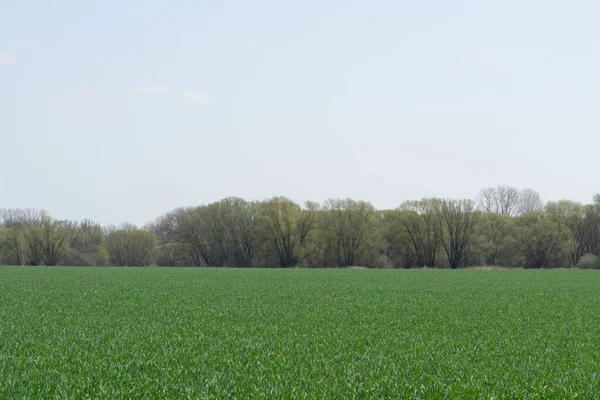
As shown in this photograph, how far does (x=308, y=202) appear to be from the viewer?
99250mm

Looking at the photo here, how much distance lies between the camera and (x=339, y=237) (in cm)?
9631

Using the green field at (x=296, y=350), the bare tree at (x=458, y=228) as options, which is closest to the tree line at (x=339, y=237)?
the bare tree at (x=458, y=228)

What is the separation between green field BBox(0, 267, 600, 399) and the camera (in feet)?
29.3

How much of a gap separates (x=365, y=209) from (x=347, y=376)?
87337 millimetres

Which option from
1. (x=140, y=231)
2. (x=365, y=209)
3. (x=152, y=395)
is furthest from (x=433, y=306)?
(x=140, y=231)

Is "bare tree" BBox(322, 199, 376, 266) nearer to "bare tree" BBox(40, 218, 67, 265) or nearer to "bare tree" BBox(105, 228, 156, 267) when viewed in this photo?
"bare tree" BBox(105, 228, 156, 267)

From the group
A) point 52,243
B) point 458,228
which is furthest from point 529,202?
point 52,243

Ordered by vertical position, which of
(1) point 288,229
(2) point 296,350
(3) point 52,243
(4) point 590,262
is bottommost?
(2) point 296,350

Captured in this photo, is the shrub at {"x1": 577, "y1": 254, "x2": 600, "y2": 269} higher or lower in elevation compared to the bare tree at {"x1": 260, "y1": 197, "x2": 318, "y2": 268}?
lower

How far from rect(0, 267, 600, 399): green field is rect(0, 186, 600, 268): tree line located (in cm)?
7210

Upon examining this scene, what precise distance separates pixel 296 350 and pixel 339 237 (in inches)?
3326

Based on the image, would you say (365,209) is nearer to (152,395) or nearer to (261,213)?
(261,213)

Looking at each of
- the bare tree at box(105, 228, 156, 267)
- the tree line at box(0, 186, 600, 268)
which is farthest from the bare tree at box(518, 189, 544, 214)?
the bare tree at box(105, 228, 156, 267)

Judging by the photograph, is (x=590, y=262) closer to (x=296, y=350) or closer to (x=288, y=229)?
(x=288, y=229)
